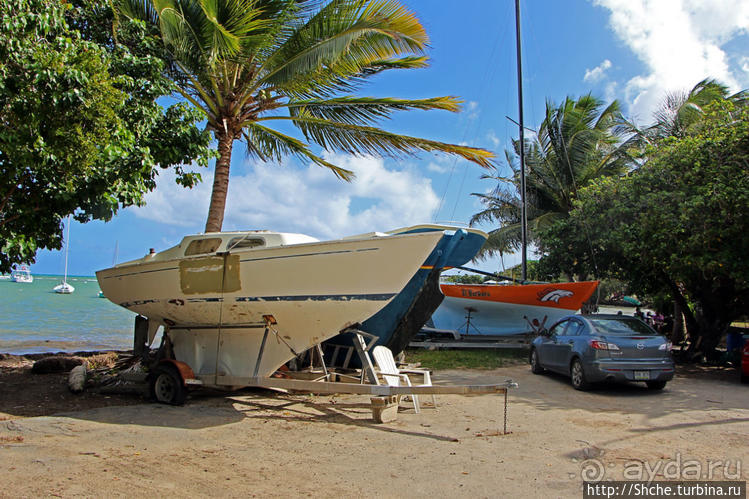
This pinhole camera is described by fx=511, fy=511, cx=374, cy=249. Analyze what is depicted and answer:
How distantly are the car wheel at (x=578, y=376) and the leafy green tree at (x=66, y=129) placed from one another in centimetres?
772

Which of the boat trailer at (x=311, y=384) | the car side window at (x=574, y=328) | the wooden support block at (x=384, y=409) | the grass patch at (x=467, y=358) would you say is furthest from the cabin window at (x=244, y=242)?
the grass patch at (x=467, y=358)

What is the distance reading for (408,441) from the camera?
19.1 ft

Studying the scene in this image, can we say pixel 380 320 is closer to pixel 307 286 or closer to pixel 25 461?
pixel 307 286

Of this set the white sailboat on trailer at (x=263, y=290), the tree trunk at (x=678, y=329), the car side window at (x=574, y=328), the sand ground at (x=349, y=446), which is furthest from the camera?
the tree trunk at (x=678, y=329)

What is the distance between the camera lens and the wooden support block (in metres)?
6.64

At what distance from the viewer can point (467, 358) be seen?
46.0ft

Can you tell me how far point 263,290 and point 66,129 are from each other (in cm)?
314

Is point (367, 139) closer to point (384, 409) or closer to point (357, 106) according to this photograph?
point (357, 106)

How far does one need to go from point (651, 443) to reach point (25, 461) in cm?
644

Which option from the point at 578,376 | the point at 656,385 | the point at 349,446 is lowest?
the point at 349,446

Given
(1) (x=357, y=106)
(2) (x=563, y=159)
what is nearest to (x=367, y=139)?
(1) (x=357, y=106)

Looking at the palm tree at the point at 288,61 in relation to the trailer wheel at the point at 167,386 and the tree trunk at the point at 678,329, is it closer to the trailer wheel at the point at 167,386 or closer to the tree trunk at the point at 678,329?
the trailer wheel at the point at 167,386

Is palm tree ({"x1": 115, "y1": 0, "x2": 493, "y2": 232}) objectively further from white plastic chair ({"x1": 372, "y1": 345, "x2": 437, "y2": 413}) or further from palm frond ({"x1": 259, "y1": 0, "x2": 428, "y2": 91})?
white plastic chair ({"x1": 372, "y1": 345, "x2": 437, "y2": 413})

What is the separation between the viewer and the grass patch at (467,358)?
42.8 ft
